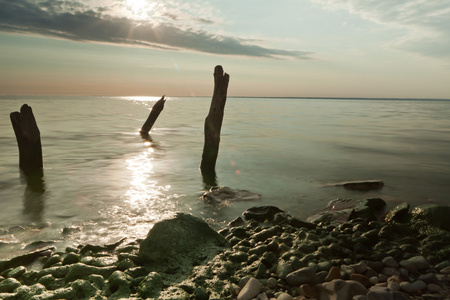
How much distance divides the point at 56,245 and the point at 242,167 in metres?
9.44

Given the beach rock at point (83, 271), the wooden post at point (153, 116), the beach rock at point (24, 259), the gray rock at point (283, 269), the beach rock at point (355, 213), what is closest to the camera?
the gray rock at point (283, 269)

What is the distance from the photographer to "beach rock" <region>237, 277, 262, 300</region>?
4.50m

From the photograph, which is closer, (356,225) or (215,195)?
(356,225)

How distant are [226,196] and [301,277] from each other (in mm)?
5613

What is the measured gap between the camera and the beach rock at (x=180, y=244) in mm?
5652

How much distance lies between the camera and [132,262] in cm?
568

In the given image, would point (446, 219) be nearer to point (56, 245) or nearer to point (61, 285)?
point (61, 285)

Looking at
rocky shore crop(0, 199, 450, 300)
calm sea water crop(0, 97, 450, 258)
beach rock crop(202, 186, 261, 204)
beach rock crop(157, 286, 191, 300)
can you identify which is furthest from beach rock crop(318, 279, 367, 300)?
beach rock crop(202, 186, 261, 204)

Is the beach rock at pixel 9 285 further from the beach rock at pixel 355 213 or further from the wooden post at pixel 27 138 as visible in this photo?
the wooden post at pixel 27 138

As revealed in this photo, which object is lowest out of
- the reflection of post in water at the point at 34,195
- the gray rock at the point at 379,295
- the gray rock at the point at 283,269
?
the reflection of post in water at the point at 34,195

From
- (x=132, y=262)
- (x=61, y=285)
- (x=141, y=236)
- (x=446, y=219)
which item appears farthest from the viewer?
(x=141, y=236)

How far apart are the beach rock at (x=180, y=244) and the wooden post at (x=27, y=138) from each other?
9.40 m

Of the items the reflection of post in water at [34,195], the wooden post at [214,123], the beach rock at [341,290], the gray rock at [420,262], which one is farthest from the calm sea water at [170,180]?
the beach rock at [341,290]

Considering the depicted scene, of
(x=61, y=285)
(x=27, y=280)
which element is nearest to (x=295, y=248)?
(x=61, y=285)
